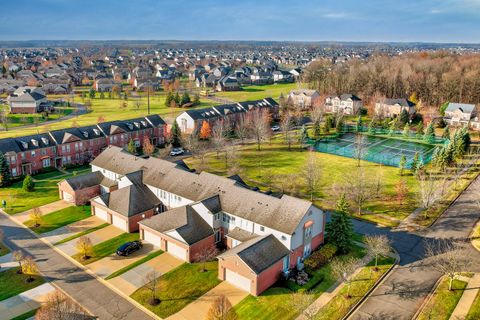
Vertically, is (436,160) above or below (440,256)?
above

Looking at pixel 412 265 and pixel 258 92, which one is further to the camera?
pixel 258 92

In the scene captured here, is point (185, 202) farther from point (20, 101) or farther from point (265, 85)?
point (265, 85)

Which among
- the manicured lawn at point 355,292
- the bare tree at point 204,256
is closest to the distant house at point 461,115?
the manicured lawn at point 355,292

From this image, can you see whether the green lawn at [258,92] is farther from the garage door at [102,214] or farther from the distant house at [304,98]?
the garage door at [102,214]

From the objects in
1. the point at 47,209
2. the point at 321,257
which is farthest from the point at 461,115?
the point at 47,209

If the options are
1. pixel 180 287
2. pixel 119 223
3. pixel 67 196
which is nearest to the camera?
pixel 180 287

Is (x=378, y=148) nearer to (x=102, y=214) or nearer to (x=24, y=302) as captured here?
(x=102, y=214)

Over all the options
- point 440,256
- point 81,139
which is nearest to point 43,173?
point 81,139
